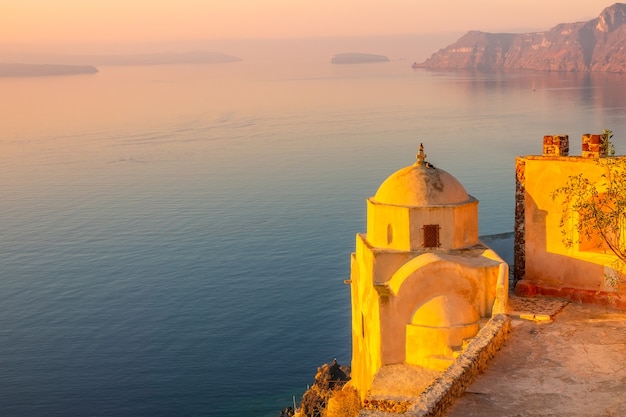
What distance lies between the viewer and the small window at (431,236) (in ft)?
73.6

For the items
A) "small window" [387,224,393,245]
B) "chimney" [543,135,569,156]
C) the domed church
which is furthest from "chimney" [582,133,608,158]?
"small window" [387,224,393,245]


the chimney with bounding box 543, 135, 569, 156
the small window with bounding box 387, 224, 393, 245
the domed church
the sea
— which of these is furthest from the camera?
the sea

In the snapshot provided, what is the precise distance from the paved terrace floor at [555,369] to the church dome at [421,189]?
3575mm

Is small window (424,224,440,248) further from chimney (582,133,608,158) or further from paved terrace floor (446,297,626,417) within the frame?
chimney (582,133,608,158)

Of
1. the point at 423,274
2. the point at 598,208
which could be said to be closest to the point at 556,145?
the point at 598,208

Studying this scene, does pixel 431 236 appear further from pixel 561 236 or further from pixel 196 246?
pixel 196 246

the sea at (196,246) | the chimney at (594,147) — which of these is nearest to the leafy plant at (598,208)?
the chimney at (594,147)

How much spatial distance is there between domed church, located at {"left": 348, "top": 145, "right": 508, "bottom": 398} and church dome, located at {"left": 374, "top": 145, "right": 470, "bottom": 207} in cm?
3

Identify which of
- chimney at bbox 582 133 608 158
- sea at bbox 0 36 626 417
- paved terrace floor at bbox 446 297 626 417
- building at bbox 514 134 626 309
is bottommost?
sea at bbox 0 36 626 417

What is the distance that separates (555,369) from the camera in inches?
637

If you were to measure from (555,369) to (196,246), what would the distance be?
50.5 metres

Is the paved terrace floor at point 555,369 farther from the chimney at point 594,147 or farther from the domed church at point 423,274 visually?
the chimney at point 594,147

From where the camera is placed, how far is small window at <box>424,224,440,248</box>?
22.4 meters

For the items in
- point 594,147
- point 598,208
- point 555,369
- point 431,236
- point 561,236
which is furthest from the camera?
point 561,236
